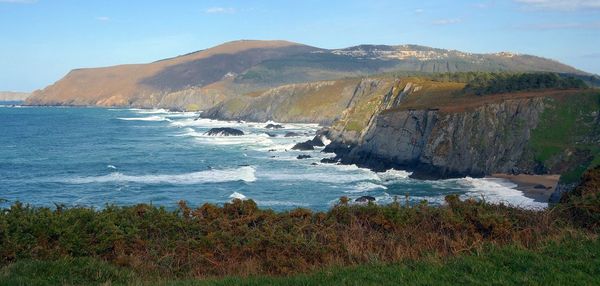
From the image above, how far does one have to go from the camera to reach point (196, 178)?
142 feet

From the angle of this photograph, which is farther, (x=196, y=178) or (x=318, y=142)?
(x=318, y=142)

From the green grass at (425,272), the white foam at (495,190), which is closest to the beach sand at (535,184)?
the white foam at (495,190)

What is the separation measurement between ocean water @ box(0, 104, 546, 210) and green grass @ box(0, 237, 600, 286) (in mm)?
13844

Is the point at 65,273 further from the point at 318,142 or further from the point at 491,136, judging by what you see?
the point at 318,142

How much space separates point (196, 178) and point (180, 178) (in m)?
1.10

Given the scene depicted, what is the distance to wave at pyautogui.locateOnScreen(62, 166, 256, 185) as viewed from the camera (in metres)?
41.5

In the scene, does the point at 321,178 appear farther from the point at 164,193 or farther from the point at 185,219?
the point at 185,219

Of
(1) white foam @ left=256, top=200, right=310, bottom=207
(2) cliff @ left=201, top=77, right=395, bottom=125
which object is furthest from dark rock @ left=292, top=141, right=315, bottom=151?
(2) cliff @ left=201, top=77, right=395, bottom=125

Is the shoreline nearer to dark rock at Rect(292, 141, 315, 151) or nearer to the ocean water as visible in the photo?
the ocean water

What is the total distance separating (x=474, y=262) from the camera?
7.80 metres

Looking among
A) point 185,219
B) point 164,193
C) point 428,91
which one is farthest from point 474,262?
point 428,91

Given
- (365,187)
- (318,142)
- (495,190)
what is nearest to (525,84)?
(318,142)

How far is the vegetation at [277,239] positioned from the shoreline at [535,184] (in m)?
24.2

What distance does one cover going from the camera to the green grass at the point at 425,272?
23.3 ft
